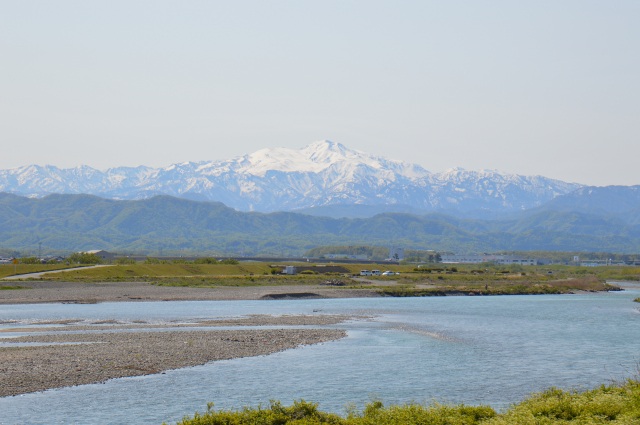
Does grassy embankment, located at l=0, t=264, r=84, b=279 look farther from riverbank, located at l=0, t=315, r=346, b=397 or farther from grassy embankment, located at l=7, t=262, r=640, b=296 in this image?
riverbank, located at l=0, t=315, r=346, b=397

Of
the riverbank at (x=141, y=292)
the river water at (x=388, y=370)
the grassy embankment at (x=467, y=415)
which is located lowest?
the river water at (x=388, y=370)

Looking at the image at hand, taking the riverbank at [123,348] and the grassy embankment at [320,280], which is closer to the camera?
the riverbank at [123,348]

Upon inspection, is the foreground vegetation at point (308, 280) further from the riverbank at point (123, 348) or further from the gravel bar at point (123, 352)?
the gravel bar at point (123, 352)

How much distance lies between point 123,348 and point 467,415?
2586 centimetres

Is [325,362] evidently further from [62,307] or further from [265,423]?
[62,307]

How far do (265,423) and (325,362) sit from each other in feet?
63.7

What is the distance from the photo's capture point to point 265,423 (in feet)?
74.3

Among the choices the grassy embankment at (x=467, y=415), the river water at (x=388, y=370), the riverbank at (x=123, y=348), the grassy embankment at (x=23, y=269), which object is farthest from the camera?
the grassy embankment at (x=23, y=269)

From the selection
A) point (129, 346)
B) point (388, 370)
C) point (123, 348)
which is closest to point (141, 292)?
point (129, 346)

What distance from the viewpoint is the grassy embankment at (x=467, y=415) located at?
72.7 ft

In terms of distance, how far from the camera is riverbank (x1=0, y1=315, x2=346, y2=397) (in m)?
35.9

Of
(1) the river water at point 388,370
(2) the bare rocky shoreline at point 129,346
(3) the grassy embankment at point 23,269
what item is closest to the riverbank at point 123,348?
(2) the bare rocky shoreline at point 129,346

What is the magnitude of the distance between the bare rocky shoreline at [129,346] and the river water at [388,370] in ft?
4.55

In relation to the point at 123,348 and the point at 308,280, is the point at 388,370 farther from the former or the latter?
the point at 308,280
